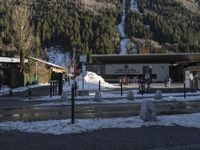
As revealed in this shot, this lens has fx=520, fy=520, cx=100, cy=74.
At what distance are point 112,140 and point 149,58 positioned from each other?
335 ft

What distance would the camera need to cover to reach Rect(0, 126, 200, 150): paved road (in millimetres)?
12312

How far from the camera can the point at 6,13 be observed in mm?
162375

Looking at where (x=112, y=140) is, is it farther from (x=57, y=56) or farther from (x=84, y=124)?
(x=57, y=56)

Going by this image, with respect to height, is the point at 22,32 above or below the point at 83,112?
above

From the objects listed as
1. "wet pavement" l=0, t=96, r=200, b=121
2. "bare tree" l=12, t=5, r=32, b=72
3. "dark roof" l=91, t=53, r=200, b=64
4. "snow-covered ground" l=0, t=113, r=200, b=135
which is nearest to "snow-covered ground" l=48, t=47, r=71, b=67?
"dark roof" l=91, t=53, r=200, b=64

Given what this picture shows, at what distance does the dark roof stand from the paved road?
314 ft

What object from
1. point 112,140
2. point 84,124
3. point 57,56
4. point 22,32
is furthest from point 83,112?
point 57,56

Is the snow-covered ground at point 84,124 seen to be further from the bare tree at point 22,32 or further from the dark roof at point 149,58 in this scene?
the dark roof at point 149,58

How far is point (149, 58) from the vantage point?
115 meters

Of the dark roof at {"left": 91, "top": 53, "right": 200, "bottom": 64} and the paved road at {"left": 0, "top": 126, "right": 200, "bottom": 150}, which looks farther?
the dark roof at {"left": 91, "top": 53, "right": 200, "bottom": 64}

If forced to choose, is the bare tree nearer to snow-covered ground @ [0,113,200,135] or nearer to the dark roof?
the dark roof

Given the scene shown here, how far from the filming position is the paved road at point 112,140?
12.3 m

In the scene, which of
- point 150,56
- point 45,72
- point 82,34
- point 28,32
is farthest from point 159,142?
point 82,34

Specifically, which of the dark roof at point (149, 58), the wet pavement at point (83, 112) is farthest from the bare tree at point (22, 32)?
the wet pavement at point (83, 112)
